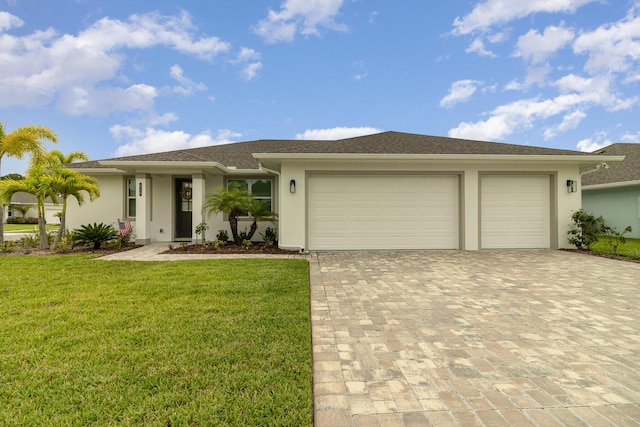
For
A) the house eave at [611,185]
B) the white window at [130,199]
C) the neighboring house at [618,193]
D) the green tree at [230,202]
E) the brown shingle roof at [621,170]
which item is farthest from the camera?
the brown shingle roof at [621,170]

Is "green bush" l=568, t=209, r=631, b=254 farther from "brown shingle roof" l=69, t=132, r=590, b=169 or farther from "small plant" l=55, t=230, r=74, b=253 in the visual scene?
"small plant" l=55, t=230, r=74, b=253

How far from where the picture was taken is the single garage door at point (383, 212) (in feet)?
30.9

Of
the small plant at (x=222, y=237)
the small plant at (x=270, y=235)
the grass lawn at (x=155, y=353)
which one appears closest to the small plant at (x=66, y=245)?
the small plant at (x=222, y=237)

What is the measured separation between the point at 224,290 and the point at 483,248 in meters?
8.12

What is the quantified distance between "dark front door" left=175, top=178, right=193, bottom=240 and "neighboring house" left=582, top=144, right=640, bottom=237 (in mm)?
17677

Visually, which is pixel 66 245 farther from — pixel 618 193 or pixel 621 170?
pixel 621 170

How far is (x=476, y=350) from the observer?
9.67 feet

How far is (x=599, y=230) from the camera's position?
902 centimetres

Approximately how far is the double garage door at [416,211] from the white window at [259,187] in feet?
8.74

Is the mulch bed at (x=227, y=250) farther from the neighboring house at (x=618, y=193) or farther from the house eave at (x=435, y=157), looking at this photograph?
the neighboring house at (x=618, y=193)

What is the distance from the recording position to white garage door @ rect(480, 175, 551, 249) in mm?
9578

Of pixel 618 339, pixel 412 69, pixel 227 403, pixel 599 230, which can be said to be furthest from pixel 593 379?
pixel 412 69

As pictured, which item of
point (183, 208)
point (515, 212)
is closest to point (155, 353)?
point (183, 208)

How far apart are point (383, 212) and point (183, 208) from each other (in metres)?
7.42
